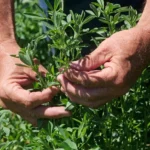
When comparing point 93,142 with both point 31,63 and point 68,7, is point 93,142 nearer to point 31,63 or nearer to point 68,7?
point 31,63

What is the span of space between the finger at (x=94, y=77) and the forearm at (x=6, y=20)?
533 millimetres

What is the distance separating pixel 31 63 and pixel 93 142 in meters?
0.46

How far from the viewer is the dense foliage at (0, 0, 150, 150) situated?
2.13m

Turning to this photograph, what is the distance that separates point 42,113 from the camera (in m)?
2.28

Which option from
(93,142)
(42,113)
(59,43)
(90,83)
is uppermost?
(59,43)

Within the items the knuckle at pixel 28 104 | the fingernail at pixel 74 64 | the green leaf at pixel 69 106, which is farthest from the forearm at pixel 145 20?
the knuckle at pixel 28 104

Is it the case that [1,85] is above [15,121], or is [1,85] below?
above

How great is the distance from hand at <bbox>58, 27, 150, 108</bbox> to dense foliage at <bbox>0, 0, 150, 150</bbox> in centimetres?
6

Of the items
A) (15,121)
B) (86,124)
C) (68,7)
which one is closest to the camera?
(86,124)

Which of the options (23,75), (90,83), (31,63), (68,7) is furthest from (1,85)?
(68,7)

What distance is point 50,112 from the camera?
7.38 feet

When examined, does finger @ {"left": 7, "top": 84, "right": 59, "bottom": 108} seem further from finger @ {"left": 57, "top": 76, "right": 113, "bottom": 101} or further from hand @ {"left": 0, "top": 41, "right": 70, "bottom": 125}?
finger @ {"left": 57, "top": 76, "right": 113, "bottom": 101}

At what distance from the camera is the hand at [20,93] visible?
7.30 feet

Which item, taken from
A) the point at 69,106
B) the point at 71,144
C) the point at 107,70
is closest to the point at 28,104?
the point at 69,106
